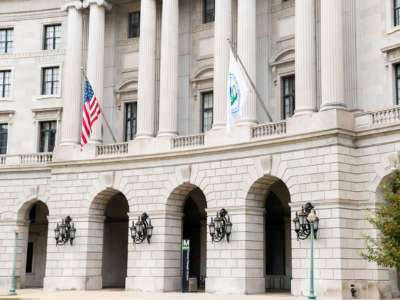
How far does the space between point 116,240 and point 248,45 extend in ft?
64.2

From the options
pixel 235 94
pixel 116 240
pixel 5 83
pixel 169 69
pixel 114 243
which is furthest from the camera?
pixel 5 83

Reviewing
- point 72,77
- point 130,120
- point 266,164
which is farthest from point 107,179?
point 266,164

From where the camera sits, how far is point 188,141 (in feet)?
152

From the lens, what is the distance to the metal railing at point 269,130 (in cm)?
4178

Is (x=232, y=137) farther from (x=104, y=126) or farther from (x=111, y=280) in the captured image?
(x=111, y=280)

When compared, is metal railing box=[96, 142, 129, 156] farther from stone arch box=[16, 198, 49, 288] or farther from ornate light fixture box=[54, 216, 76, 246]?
stone arch box=[16, 198, 49, 288]

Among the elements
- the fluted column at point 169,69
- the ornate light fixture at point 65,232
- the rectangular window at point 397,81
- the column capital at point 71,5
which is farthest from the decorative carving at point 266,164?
the column capital at point 71,5

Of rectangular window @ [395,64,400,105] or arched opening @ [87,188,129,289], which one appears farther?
arched opening @ [87,188,129,289]

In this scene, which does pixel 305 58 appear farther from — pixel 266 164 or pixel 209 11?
pixel 209 11

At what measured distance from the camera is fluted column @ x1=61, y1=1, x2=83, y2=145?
51.9 m

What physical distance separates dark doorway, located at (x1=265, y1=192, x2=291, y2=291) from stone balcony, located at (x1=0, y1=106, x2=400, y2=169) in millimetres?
7700

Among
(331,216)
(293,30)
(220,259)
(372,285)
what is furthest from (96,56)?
(372,285)

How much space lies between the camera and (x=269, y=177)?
42.3 m

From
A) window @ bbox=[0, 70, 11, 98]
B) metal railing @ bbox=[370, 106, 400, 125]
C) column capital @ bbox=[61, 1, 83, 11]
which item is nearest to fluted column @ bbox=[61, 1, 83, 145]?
column capital @ bbox=[61, 1, 83, 11]
